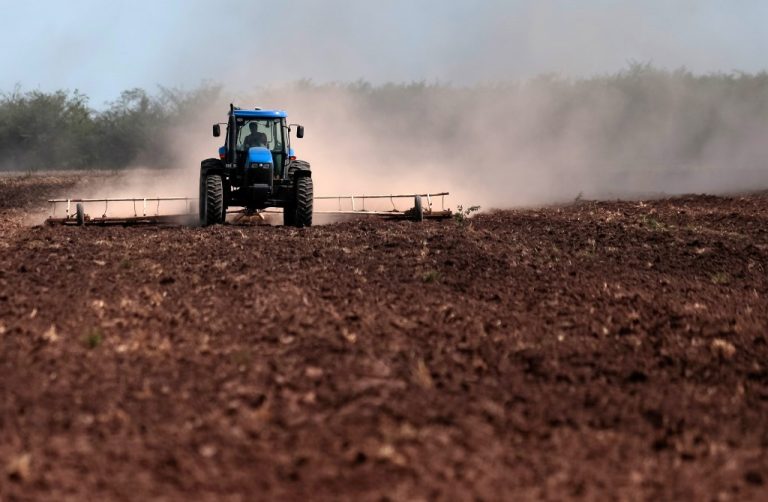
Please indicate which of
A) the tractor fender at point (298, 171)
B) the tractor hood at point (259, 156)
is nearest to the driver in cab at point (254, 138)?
the tractor hood at point (259, 156)

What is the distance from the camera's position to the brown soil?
229 inches

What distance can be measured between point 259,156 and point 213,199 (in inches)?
49.6

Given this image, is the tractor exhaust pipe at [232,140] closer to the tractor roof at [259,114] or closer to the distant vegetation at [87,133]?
the tractor roof at [259,114]

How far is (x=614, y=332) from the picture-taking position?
31.8 feet

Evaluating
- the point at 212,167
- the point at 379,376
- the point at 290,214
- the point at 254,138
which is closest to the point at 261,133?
the point at 254,138

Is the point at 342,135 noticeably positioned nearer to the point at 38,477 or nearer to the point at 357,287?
the point at 357,287

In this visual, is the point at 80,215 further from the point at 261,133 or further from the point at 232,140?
the point at 261,133

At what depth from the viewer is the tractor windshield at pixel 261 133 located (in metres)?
20.3

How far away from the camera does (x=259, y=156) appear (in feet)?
63.5

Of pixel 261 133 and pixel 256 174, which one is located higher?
pixel 261 133

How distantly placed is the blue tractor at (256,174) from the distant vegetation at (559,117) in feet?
76.1

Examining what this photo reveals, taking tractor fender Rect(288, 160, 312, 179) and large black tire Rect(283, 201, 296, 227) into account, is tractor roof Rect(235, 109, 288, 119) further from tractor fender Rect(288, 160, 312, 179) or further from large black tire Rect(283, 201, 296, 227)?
large black tire Rect(283, 201, 296, 227)

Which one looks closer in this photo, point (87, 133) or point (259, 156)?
point (259, 156)

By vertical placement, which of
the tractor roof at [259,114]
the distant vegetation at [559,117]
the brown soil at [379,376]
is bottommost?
the brown soil at [379,376]
